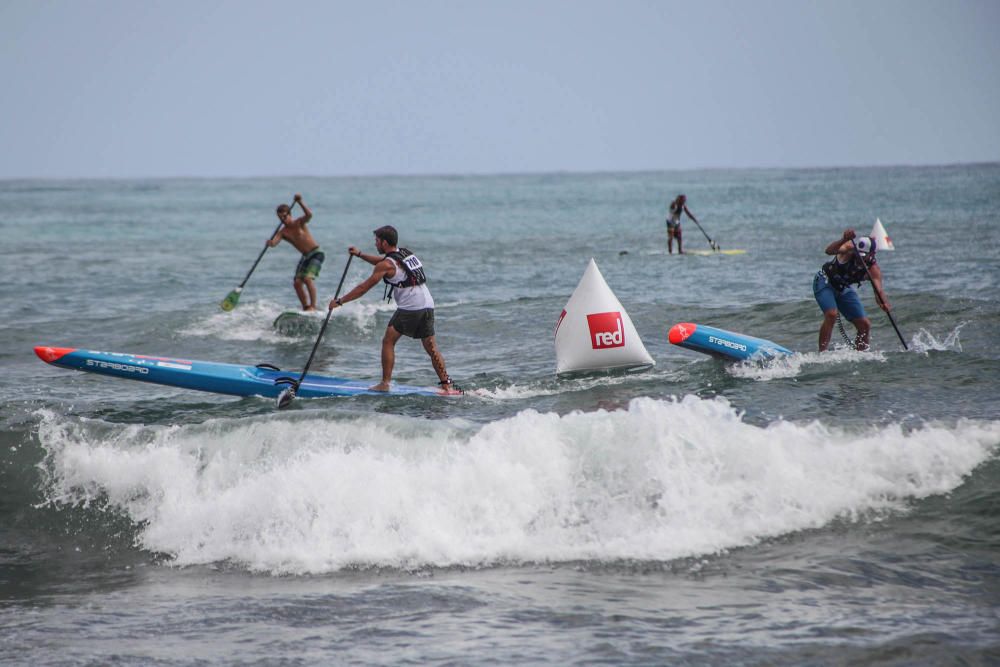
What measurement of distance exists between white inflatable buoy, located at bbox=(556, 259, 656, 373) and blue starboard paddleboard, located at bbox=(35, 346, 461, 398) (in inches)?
58.5

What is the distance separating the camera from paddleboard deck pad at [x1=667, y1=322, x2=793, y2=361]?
1155 cm

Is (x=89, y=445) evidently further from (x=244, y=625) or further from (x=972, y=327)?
(x=972, y=327)

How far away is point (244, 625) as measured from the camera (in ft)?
20.1

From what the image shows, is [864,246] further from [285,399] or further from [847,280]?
[285,399]

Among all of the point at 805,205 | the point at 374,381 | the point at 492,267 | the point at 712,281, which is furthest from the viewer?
the point at 805,205

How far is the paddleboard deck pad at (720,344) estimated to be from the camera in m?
11.6

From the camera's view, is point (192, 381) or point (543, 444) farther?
A: point (192, 381)

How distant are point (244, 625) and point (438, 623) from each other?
1.20m

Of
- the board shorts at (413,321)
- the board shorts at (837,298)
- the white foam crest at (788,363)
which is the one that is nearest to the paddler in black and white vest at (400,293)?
the board shorts at (413,321)

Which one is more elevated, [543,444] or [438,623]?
[543,444]

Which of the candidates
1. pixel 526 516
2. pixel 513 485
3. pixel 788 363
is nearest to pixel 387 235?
pixel 513 485

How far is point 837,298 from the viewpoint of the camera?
11.8 metres

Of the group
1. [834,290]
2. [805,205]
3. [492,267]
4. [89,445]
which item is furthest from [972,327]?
[805,205]

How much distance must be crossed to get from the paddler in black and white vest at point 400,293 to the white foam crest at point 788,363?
11.4 feet
